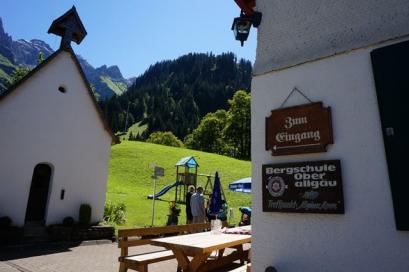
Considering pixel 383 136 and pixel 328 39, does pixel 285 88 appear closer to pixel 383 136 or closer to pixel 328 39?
pixel 328 39

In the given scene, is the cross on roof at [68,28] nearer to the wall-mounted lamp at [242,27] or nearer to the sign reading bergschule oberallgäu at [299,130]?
the wall-mounted lamp at [242,27]

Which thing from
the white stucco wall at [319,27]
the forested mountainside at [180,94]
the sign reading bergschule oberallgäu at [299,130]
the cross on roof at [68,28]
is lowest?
the sign reading bergschule oberallgäu at [299,130]

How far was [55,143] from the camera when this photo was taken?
545 inches

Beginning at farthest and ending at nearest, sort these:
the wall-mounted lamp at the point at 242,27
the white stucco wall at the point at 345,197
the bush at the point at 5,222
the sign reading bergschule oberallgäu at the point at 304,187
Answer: the bush at the point at 5,222 < the wall-mounted lamp at the point at 242,27 < the sign reading bergschule oberallgäu at the point at 304,187 < the white stucco wall at the point at 345,197

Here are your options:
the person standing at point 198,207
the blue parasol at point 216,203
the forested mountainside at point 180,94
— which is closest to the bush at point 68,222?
the person standing at point 198,207

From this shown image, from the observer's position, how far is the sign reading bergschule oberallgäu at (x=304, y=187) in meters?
3.73

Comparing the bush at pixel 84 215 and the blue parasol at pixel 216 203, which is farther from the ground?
the blue parasol at pixel 216 203

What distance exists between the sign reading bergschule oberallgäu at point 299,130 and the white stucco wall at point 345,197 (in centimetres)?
10

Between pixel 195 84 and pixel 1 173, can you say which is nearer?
pixel 1 173

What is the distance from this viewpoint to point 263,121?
4.58 meters

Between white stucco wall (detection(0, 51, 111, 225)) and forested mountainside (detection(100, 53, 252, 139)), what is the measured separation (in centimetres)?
8835

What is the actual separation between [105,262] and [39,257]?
2.22 meters

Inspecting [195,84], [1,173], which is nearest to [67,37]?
[1,173]

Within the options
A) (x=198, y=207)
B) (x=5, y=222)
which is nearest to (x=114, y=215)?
(x=5, y=222)
